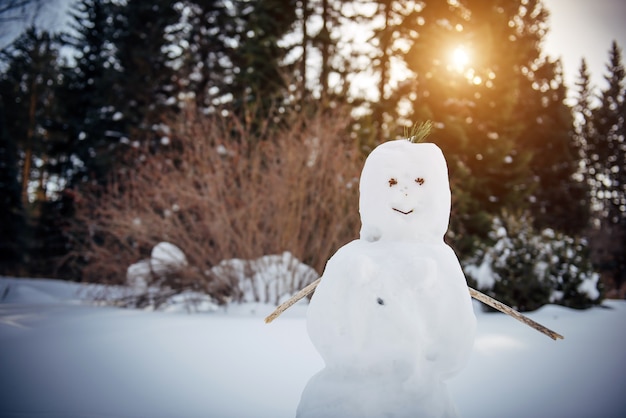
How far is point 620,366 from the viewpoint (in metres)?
3.85

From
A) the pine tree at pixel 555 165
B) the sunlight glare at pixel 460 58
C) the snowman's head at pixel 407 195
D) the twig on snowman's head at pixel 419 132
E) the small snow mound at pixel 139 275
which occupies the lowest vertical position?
the small snow mound at pixel 139 275

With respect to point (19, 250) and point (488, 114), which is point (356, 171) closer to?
point (488, 114)

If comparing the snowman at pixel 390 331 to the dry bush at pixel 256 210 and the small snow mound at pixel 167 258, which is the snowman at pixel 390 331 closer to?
the dry bush at pixel 256 210

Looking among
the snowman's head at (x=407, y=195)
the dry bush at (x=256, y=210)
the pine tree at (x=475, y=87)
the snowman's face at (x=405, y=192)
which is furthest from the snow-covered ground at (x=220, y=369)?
the pine tree at (x=475, y=87)

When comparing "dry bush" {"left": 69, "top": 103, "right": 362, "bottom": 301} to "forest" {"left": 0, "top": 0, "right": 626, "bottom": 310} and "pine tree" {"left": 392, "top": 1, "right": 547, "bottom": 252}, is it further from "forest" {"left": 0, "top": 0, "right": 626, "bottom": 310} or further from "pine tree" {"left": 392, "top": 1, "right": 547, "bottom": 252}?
"pine tree" {"left": 392, "top": 1, "right": 547, "bottom": 252}

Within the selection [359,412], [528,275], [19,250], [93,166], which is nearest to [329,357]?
[359,412]

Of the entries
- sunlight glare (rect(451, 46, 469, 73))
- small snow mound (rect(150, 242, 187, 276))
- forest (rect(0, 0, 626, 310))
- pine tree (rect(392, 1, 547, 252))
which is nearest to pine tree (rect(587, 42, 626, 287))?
forest (rect(0, 0, 626, 310))

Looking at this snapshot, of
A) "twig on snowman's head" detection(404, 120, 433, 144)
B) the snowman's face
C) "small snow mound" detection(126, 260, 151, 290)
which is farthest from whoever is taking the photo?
"small snow mound" detection(126, 260, 151, 290)

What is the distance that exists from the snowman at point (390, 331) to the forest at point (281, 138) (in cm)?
214

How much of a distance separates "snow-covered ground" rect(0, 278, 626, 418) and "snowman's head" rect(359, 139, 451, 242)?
1.66 m

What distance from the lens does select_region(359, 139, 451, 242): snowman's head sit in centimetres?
207

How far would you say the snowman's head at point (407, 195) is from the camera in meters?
2.07

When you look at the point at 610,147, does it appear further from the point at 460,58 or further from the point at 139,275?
the point at 139,275

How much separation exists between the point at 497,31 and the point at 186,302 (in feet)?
36.0
